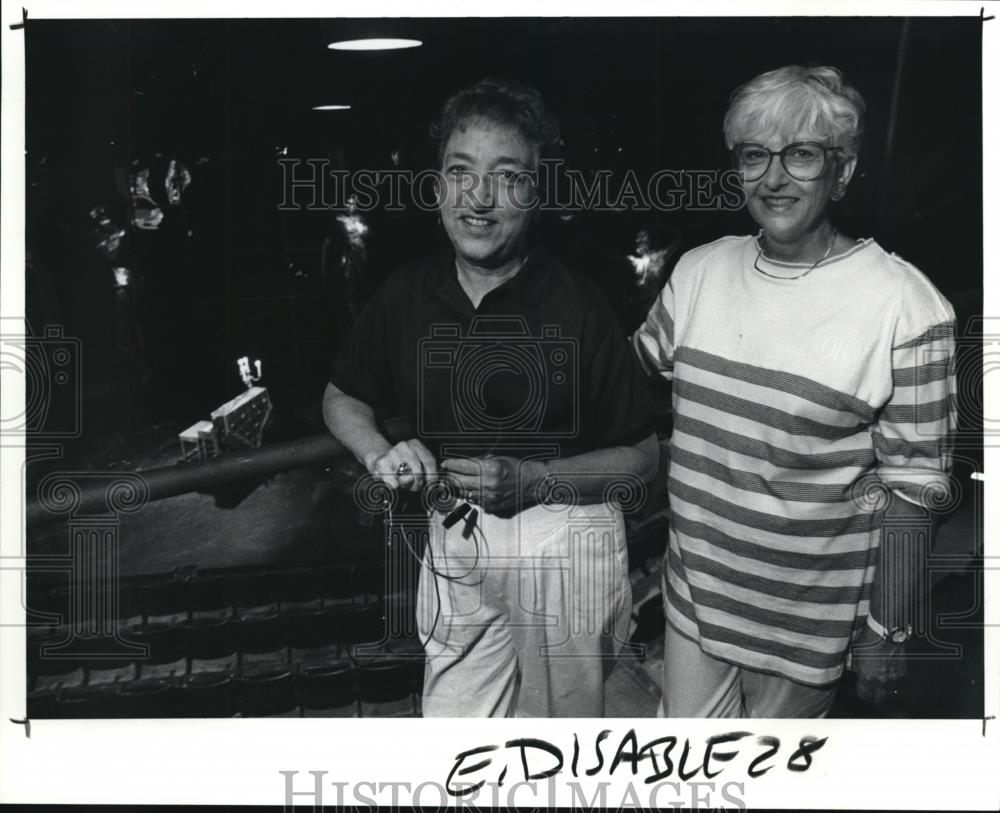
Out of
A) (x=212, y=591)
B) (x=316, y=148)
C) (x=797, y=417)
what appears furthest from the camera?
(x=212, y=591)

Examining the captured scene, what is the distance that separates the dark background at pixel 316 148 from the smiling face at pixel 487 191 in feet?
0.25

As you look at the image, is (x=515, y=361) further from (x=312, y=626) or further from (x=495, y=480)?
(x=312, y=626)

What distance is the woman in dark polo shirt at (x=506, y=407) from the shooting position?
2879 millimetres

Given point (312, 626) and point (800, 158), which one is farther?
point (312, 626)

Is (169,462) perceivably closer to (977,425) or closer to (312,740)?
(312,740)

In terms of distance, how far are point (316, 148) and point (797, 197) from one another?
1280 millimetres

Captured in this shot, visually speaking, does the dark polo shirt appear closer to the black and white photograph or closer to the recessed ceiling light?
the black and white photograph

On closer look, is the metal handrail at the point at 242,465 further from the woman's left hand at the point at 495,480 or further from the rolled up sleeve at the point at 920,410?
the rolled up sleeve at the point at 920,410

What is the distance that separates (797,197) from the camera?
283 centimetres

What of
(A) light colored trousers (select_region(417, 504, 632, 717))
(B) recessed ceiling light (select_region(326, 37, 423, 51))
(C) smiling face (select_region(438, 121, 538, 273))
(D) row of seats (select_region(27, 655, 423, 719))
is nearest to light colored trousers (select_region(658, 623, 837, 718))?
(A) light colored trousers (select_region(417, 504, 632, 717))

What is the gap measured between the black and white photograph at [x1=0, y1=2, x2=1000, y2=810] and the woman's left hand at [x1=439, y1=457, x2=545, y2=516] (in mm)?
11

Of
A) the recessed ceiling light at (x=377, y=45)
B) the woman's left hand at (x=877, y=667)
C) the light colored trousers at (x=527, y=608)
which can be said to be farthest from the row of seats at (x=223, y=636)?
the recessed ceiling light at (x=377, y=45)

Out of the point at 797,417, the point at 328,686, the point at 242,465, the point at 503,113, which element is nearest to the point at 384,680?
the point at 328,686

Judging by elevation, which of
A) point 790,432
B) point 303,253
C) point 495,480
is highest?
point 303,253
